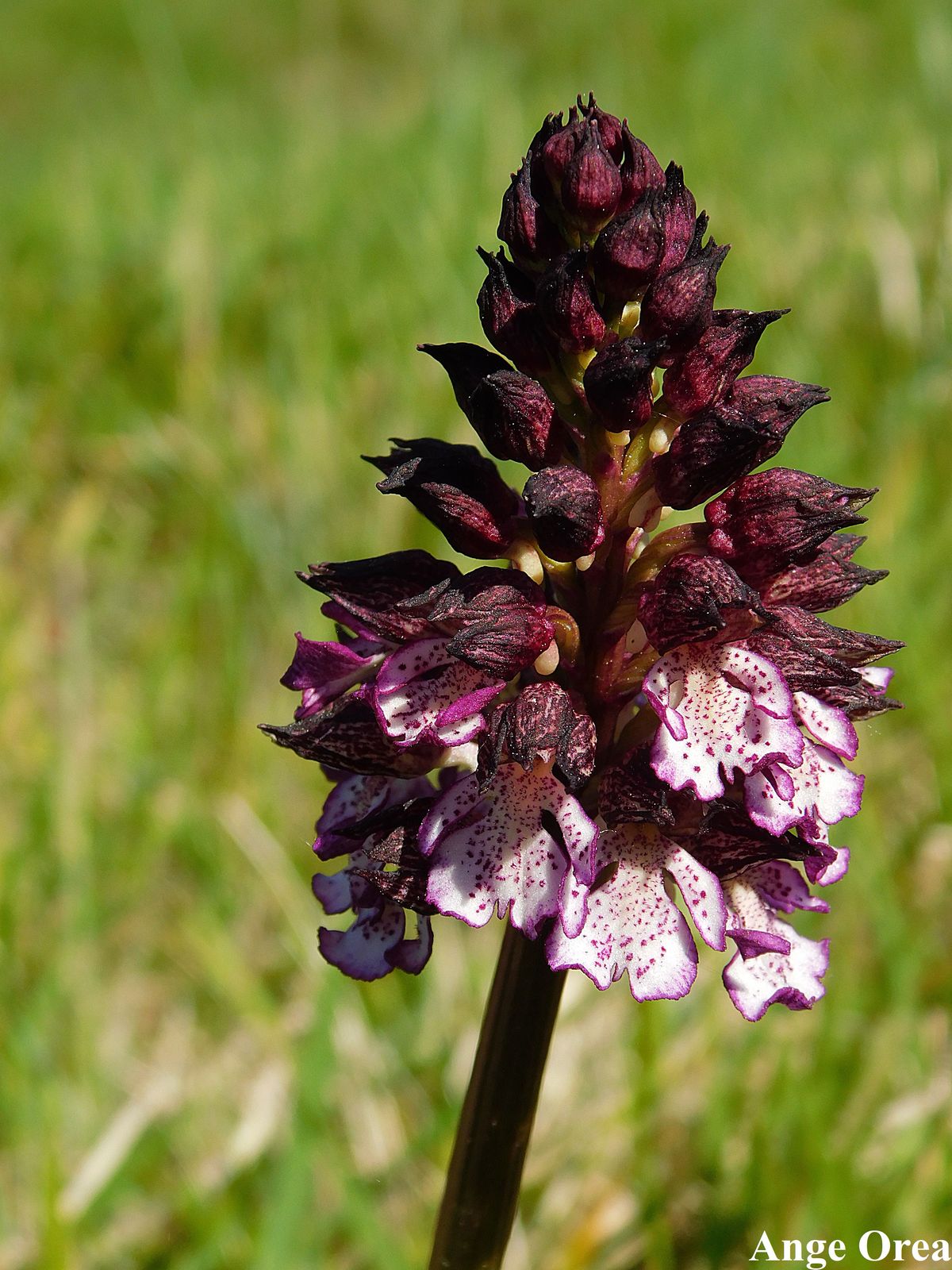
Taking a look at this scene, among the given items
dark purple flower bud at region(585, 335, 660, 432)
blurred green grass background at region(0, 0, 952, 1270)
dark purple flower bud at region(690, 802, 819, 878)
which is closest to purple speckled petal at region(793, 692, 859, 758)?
dark purple flower bud at region(690, 802, 819, 878)

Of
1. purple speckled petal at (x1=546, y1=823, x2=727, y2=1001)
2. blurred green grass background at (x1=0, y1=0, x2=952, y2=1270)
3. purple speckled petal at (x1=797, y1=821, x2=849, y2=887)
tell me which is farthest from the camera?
blurred green grass background at (x1=0, y1=0, x2=952, y2=1270)

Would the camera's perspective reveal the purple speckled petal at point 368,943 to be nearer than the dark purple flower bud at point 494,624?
No

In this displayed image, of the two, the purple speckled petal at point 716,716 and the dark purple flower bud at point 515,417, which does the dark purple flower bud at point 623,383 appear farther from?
the purple speckled petal at point 716,716

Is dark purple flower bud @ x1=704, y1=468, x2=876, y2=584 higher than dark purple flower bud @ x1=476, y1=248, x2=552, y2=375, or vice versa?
dark purple flower bud @ x1=476, y1=248, x2=552, y2=375

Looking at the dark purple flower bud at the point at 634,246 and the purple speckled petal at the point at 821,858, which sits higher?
the dark purple flower bud at the point at 634,246

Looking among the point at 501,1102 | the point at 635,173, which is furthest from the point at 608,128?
the point at 501,1102

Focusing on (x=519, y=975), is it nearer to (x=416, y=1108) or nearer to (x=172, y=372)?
(x=416, y=1108)

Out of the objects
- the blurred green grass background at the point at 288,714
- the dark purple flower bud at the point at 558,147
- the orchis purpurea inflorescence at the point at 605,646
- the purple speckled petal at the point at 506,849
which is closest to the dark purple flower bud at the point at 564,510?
the orchis purpurea inflorescence at the point at 605,646

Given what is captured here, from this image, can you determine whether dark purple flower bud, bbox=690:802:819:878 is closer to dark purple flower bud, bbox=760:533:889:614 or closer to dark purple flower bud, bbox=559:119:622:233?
dark purple flower bud, bbox=760:533:889:614
